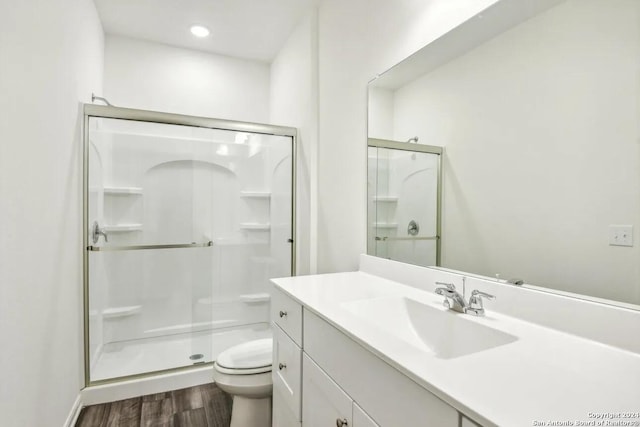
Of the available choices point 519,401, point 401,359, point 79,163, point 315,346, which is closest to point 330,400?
point 315,346

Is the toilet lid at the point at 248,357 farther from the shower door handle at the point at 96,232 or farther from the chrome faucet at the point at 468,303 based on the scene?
the shower door handle at the point at 96,232

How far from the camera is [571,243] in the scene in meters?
0.94

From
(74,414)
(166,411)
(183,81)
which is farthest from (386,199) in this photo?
(183,81)

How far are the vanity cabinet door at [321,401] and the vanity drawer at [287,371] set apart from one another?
5 cm

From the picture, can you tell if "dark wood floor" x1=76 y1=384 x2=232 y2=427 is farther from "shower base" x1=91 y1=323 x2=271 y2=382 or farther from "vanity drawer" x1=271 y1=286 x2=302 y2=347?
"vanity drawer" x1=271 y1=286 x2=302 y2=347

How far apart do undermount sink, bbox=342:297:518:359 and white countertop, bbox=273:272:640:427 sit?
0.13ft

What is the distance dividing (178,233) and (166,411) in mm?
1190

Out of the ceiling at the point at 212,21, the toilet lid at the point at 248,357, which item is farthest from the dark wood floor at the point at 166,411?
the ceiling at the point at 212,21

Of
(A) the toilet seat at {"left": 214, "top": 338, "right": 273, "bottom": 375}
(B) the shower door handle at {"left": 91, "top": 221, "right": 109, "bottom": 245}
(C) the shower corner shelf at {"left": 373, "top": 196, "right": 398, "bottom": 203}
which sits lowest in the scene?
(A) the toilet seat at {"left": 214, "top": 338, "right": 273, "bottom": 375}

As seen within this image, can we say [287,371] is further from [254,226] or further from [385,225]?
[254,226]

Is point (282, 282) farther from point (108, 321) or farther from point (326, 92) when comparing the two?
point (108, 321)

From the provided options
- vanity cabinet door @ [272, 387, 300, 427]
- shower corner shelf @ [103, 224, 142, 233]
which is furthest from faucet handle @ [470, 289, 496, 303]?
shower corner shelf @ [103, 224, 142, 233]

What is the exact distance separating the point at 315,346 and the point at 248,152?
190cm

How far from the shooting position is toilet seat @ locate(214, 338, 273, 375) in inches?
63.4
